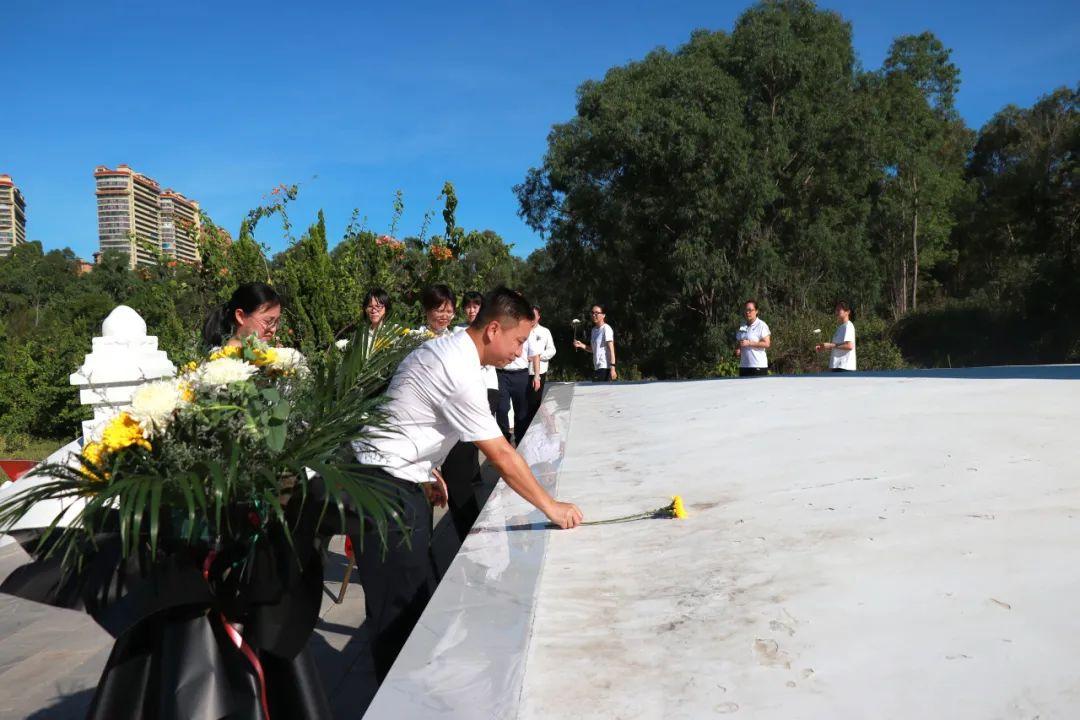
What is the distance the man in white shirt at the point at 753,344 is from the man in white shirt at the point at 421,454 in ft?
25.4

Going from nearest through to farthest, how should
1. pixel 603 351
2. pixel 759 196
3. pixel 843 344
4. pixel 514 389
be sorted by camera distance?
pixel 514 389 → pixel 843 344 → pixel 603 351 → pixel 759 196

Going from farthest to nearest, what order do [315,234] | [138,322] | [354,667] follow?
1. [315,234]
2. [138,322]
3. [354,667]

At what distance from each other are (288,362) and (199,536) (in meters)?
0.69

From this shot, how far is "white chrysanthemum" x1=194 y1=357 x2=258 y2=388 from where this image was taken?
2.14m

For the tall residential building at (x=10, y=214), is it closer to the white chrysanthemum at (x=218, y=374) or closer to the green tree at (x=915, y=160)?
the green tree at (x=915, y=160)

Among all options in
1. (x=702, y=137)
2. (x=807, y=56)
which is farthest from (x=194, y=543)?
(x=807, y=56)

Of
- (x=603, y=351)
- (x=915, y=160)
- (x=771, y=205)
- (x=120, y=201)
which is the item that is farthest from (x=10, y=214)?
(x=603, y=351)

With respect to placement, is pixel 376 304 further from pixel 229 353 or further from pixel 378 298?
pixel 229 353

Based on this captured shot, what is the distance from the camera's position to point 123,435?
2008 mm

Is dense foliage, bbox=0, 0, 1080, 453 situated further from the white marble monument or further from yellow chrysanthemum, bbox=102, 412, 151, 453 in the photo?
yellow chrysanthemum, bbox=102, 412, 151, 453

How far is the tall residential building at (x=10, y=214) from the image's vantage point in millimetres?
65225

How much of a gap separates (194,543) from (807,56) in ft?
84.0

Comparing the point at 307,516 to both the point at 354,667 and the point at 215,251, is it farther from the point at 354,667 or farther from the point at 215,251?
the point at 215,251

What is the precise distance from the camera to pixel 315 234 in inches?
306
